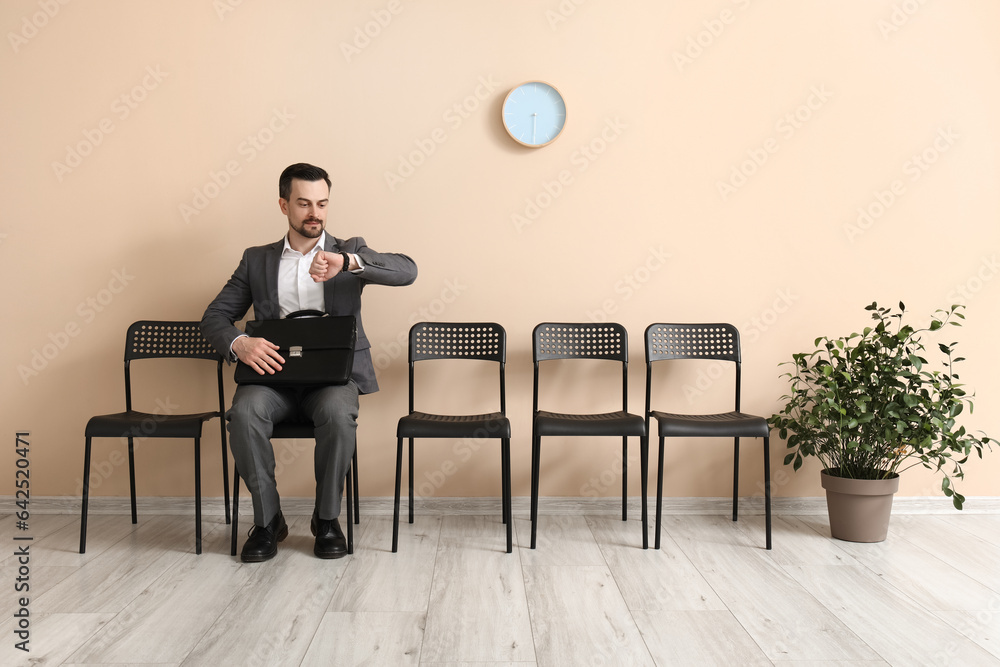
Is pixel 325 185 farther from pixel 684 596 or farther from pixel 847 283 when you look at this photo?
pixel 847 283

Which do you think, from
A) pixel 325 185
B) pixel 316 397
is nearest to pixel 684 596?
pixel 316 397

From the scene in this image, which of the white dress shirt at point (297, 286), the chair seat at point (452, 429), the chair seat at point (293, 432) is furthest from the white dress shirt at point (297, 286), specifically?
the chair seat at point (452, 429)

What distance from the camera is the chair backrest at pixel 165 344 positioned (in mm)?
2771

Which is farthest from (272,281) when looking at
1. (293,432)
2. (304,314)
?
(293,432)

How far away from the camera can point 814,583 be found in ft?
6.97

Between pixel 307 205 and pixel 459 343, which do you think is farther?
pixel 459 343

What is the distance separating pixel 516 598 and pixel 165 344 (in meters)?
1.88

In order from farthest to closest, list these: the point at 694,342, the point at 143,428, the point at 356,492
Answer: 1. the point at 694,342
2. the point at 356,492
3. the point at 143,428

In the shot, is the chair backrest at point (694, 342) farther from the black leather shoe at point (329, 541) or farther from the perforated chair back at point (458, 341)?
the black leather shoe at point (329, 541)

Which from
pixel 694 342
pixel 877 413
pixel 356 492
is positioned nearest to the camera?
pixel 877 413

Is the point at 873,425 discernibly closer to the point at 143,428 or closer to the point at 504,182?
the point at 504,182

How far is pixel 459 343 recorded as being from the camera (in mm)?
2807

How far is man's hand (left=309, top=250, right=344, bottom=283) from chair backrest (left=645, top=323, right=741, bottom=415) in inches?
53.2

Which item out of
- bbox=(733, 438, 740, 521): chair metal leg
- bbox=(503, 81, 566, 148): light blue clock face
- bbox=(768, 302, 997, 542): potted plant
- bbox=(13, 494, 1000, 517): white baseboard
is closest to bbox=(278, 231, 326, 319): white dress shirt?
bbox=(13, 494, 1000, 517): white baseboard
